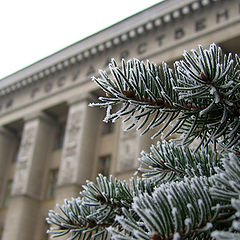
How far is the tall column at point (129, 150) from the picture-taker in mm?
17344

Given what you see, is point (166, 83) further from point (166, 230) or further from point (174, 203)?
point (166, 230)

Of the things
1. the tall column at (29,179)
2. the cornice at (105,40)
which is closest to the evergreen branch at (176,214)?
the cornice at (105,40)

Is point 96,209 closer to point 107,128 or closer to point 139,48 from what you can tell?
Result: point 139,48

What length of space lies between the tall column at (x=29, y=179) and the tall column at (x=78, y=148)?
229cm

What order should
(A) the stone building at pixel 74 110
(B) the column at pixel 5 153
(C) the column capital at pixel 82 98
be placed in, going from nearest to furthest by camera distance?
(A) the stone building at pixel 74 110 < (C) the column capital at pixel 82 98 < (B) the column at pixel 5 153

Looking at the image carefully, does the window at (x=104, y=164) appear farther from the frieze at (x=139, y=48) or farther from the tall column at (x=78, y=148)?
the frieze at (x=139, y=48)

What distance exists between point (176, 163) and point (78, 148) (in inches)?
697

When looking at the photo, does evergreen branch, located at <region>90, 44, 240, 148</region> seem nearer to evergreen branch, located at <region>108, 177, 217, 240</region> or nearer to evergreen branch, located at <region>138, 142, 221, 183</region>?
evergreen branch, located at <region>138, 142, 221, 183</region>

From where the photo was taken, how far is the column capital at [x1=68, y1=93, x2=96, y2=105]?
20438 mm

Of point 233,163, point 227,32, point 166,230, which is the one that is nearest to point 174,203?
point 166,230

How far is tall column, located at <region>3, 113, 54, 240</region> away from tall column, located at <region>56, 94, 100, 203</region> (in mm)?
2290

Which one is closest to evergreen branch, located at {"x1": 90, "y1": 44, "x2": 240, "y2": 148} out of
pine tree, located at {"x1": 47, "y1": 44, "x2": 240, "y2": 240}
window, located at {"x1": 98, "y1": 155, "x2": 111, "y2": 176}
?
pine tree, located at {"x1": 47, "y1": 44, "x2": 240, "y2": 240}

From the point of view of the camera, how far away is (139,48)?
63.5ft

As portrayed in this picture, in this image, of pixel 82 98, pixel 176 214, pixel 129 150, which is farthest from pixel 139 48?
pixel 176 214
